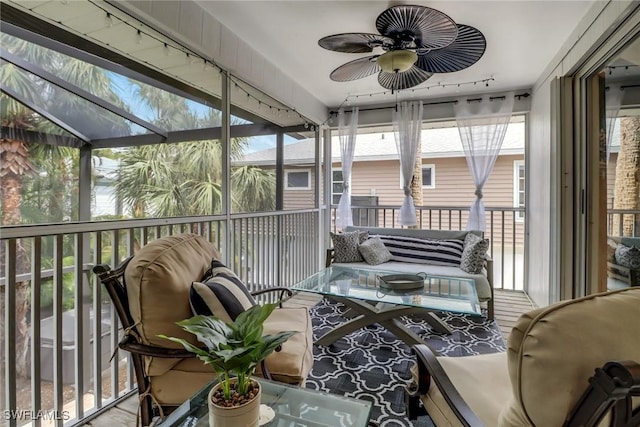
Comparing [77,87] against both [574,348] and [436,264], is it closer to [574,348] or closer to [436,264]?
[574,348]

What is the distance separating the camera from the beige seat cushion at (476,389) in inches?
42.9

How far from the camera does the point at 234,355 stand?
0.79 meters

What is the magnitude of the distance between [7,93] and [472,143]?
162 inches

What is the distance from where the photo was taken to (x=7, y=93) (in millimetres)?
1477

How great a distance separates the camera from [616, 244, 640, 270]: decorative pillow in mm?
2023

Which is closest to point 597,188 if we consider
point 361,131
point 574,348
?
point 574,348

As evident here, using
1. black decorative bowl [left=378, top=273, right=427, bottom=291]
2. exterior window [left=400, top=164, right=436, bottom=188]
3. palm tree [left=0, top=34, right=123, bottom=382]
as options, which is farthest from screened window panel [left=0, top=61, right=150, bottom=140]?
exterior window [left=400, top=164, right=436, bottom=188]

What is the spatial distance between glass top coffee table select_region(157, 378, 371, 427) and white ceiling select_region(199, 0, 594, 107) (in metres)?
2.34

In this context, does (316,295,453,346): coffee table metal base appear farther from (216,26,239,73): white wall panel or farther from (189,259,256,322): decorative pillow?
(216,26,239,73): white wall panel

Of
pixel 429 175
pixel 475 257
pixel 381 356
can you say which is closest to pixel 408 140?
pixel 475 257

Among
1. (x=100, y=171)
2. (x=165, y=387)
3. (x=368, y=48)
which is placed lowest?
(x=165, y=387)

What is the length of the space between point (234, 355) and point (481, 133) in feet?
13.1

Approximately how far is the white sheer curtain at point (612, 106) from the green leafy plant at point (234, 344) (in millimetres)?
2650

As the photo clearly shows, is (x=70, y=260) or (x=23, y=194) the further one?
(x=70, y=260)
